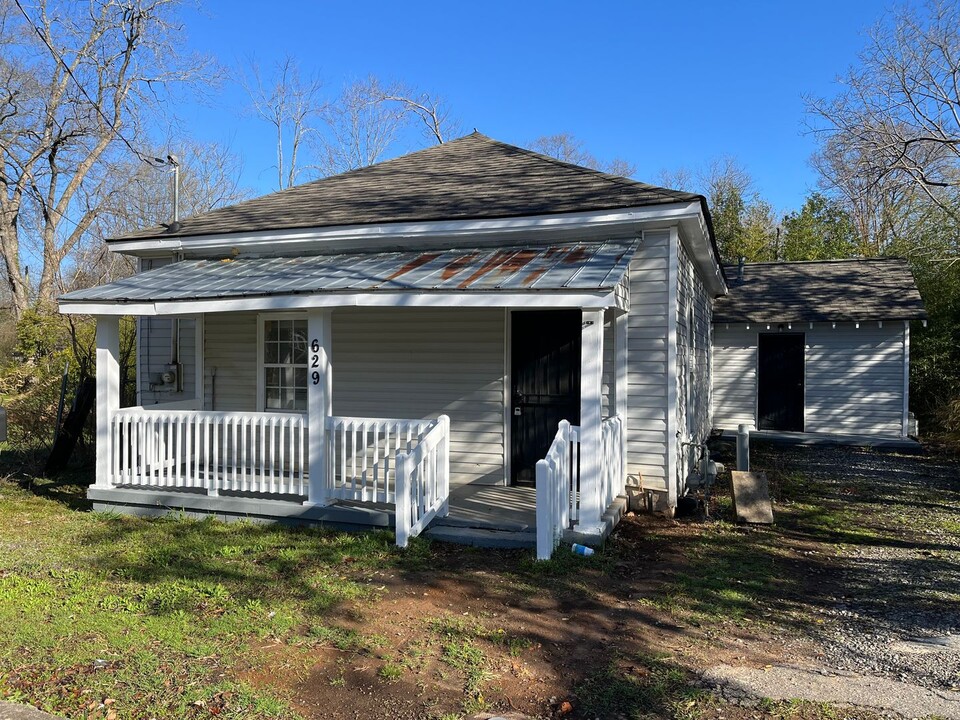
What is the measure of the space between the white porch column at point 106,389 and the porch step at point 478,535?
152 inches

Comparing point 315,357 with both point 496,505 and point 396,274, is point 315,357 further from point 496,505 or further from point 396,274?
point 496,505

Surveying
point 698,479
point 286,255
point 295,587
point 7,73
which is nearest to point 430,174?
point 286,255

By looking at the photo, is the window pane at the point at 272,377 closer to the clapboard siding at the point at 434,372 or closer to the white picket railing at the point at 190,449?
the clapboard siding at the point at 434,372

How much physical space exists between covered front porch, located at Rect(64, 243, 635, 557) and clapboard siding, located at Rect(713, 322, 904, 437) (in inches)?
343

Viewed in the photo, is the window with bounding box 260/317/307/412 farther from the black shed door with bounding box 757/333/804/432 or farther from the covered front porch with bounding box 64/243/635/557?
the black shed door with bounding box 757/333/804/432

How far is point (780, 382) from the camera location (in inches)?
582

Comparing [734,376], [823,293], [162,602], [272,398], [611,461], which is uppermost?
[823,293]

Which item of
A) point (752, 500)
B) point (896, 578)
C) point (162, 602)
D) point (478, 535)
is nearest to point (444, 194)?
point (478, 535)

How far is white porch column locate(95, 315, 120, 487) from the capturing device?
7363 millimetres

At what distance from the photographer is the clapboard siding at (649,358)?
727 centimetres

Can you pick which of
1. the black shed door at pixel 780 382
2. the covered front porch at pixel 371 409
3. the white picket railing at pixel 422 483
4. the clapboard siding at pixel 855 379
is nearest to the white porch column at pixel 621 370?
the covered front porch at pixel 371 409

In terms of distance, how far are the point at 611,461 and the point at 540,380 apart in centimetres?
153

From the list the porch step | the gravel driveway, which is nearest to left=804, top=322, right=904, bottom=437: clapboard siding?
the gravel driveway

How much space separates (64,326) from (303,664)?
20224 mm
